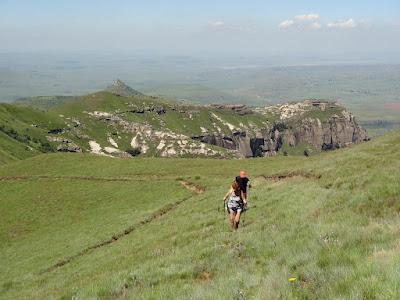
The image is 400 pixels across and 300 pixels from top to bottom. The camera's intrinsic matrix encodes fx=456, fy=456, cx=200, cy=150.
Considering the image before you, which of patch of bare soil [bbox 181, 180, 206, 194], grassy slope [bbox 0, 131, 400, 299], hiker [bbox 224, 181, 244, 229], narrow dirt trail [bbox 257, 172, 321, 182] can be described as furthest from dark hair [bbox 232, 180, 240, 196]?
patch of bare soil [bbox 181, 180, 206, 194]

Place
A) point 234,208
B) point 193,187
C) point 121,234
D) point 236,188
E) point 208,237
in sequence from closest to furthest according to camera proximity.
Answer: point 208,237, point 234,208, point 236,188, point 121,234, point 193,187

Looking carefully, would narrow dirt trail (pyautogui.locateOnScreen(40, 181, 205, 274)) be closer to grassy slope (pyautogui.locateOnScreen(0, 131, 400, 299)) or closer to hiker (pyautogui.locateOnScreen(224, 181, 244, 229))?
grassy slope (pyautogui.locateOnScreen(0, 131, 400, 299))

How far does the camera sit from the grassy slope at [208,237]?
12.0 meters

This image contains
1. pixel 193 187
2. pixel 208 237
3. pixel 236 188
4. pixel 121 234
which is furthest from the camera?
pixel 193 187

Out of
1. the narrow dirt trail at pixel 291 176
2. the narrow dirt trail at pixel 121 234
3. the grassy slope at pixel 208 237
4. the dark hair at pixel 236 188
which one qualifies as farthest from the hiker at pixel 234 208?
the narrow dirt trail at pixel 291 176

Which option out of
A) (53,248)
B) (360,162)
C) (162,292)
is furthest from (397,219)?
(53,248)

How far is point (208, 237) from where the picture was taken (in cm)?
2306

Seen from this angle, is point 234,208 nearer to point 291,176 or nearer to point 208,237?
point 208,237

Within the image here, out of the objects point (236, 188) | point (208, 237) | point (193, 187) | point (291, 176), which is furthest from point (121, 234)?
point (193, 187)

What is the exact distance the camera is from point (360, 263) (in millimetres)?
11312

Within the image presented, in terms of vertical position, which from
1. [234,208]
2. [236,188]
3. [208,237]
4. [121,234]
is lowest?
[121,234]

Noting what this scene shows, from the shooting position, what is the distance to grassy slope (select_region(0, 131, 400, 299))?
11953mm

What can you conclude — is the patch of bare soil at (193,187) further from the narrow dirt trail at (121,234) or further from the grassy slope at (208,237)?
the grassy slope at (208,237)

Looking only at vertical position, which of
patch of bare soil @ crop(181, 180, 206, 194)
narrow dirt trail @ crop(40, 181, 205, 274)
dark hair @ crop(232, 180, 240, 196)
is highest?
dark hair @ crop(232, 180, 240, 196)
